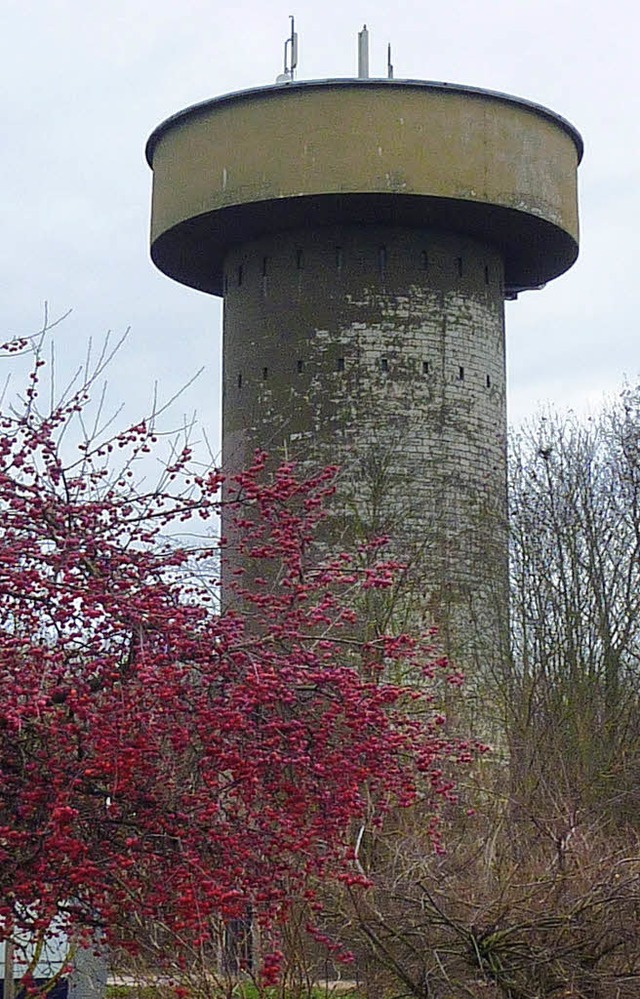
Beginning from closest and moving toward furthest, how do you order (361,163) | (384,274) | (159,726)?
(159,726), (361,163), (384,274)

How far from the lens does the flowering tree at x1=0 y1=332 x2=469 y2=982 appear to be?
5.51 m

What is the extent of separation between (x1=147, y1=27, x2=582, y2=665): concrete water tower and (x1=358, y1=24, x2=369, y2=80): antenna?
3.6 inches

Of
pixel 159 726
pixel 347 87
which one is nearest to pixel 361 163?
pixel 347 87

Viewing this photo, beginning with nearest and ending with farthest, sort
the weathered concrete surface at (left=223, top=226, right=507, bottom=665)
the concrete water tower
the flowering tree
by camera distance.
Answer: the flowering tree < the concrete water tower < the weathered concrete surface at (left=223, top=226, right=507, bottom=665)

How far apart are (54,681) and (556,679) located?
17.2m

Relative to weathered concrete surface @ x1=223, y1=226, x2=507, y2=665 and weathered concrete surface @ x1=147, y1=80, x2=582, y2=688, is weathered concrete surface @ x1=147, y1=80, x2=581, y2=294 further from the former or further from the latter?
weathered concrete surface @ x1=223, y1=226, x2=507, y2=665

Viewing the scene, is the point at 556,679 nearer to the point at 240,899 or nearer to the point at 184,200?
the point at 184,200

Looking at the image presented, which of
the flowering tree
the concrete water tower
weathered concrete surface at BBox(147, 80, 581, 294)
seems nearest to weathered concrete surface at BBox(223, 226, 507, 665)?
the concrete water tower

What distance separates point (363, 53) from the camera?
76.8 ft

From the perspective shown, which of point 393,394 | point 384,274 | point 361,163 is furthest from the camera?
point 384,274

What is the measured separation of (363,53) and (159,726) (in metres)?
19.1

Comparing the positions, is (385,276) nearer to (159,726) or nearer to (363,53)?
(363,53)

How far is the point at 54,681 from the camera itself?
5.57 m

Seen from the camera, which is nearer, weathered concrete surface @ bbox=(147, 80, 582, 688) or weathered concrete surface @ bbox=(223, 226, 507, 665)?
weathered concrete surface @ bbox=(147, 80, 582, 688)
